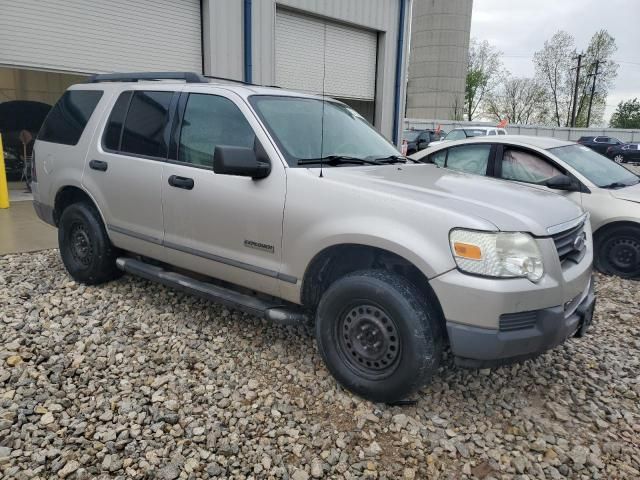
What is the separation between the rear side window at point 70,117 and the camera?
15.2 ft

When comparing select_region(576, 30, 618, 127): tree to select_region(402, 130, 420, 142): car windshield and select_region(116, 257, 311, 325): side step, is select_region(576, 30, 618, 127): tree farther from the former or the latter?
select_region(116, 257, 311, 325): side step

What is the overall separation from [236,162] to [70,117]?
258cm

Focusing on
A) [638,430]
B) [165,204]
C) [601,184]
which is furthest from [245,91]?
[601,184]

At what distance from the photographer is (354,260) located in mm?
3268

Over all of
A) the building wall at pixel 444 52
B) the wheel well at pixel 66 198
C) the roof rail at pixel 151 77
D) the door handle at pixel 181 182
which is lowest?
→ the wheel well at pixel 66 198

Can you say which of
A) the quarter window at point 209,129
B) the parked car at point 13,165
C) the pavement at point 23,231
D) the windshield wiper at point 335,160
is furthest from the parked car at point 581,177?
the parked car at point 13,165

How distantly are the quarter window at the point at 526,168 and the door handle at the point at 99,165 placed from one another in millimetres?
4478

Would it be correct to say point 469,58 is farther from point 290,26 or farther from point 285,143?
point 285,143

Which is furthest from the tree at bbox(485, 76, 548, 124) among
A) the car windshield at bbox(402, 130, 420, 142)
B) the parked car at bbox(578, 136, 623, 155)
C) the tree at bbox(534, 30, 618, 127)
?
the car windshield at bbox(402, 130, 420, 142)

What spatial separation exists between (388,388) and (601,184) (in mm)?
4342

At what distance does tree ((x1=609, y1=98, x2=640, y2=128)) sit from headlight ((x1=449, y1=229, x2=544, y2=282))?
61.7 meters

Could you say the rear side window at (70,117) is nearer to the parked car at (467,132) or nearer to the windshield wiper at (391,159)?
the windshield wiper at (391,159)

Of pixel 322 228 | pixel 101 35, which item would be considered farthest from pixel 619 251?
pixel 101 35

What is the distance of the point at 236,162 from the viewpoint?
3096mm
